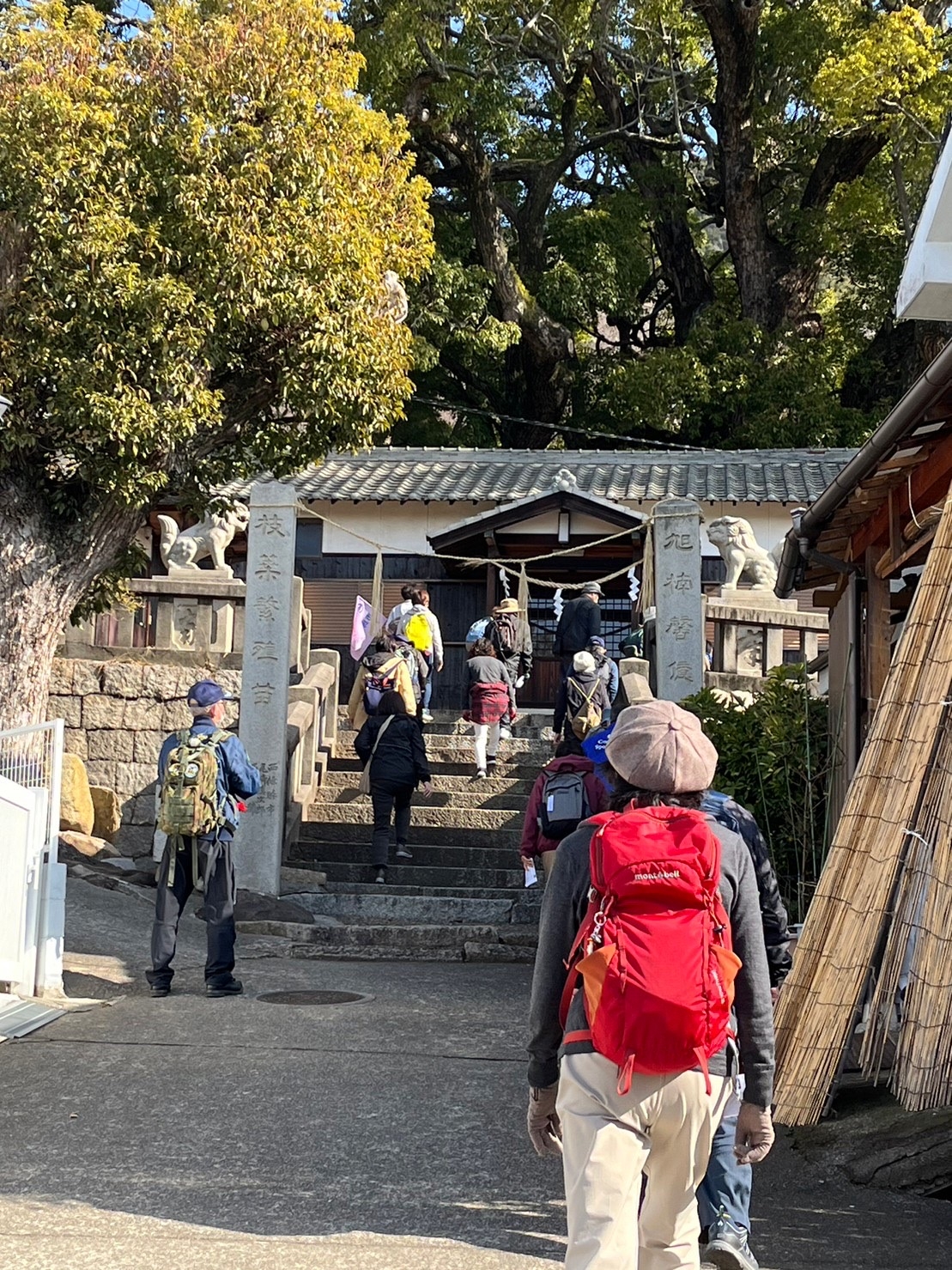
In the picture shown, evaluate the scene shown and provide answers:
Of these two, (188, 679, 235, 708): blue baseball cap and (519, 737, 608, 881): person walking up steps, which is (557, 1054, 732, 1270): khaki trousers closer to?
(519, 737, 608, 881): person walking up steps

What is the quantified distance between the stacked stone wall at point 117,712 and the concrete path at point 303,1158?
627 cm

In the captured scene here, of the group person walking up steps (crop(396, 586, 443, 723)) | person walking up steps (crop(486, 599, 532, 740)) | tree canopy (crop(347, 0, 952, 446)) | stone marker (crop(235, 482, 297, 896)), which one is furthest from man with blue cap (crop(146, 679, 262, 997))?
tree canopy (crop(347, 0, 952, 446))

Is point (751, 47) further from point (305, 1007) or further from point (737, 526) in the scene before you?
point (305, 1007)

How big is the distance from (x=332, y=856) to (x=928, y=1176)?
8265mm

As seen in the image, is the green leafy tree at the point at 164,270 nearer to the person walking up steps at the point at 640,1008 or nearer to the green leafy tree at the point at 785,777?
the green leafy tree at the point at 785,777

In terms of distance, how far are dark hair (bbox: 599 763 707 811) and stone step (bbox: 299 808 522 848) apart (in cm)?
940

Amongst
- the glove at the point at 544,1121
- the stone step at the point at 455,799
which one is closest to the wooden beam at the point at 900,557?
the glove at the point at 544,1121

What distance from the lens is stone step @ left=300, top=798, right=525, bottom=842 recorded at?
42.5ft

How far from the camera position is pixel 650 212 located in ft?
89.1

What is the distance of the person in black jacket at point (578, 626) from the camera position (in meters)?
15.2

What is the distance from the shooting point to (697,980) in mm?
3012

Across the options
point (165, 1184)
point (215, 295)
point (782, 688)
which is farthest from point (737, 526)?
point (165, 1184)

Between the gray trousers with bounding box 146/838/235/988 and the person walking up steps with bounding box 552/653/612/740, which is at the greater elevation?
the person walking up steps with bounding box 552/653/612/740

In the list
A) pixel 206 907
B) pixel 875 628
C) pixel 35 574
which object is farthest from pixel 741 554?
pixel 206 907
